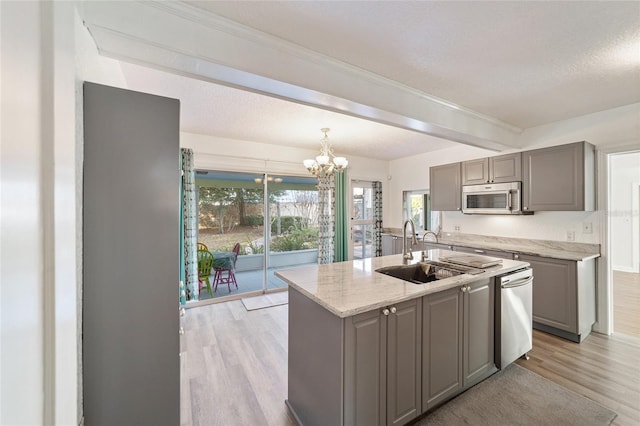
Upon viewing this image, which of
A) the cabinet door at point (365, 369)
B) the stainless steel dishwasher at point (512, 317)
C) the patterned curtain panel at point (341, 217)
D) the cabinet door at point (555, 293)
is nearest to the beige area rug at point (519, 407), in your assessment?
the stainless steel dishwasher at point (512, 317)

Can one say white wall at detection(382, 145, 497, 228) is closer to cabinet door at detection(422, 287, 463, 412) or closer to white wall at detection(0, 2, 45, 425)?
cabinet door at detection(422, 287, 463, 412)

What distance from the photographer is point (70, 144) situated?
0.69 meters

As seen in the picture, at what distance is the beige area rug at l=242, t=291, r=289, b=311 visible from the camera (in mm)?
3983

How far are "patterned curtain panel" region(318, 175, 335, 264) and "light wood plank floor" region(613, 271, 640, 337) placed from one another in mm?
3997

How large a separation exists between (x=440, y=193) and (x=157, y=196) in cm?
429

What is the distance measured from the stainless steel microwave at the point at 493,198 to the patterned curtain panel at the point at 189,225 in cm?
422

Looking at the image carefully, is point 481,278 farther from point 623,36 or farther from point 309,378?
point 623,36

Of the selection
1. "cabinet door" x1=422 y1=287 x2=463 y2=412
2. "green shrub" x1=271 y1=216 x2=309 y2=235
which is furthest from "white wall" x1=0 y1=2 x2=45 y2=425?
"green shrub" x1=271 y1=216 x2=309 y2=235

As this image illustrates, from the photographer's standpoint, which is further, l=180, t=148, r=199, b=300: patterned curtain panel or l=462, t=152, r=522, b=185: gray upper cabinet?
l=180, t=148, r=199, b=300: patterned curtain panel

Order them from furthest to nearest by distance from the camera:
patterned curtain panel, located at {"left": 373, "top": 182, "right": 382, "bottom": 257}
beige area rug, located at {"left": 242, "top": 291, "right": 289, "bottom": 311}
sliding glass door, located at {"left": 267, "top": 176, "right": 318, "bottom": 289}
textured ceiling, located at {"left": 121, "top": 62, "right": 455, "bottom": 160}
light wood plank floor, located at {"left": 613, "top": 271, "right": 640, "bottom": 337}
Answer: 1. patterned curtain panel, located at {"left": 373, "top": 182, "right": 382, "bottom": 257}
2. sliding glass door, located at {"left": 267, "top": 176, "right": 318, "bottom": 289}
3. beige area rug, located at {"left": 242, "top": 291, "right": 289, "bottom": 311}
4. light wood plank floor, located at {"left": 613, "top": 271, "right": 640, "bottom": 337}
5. textured ceiling, located at {"left": 121, "top": 62, "right": 455, "bottom": 160}

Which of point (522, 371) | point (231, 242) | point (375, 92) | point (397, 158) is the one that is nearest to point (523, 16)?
point (375, 92)

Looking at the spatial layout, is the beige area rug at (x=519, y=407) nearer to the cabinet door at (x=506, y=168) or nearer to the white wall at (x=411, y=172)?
the cabinet door at (x=506, y=168)

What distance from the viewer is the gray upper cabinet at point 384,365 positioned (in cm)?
144

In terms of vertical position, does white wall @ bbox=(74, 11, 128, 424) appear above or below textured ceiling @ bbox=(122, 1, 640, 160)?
below
